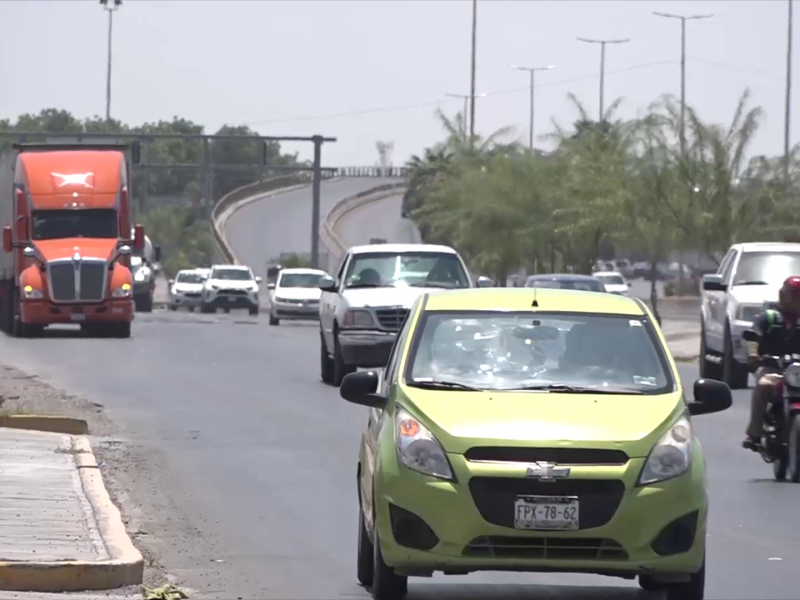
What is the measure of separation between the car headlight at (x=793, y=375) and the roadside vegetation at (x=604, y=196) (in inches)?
1050

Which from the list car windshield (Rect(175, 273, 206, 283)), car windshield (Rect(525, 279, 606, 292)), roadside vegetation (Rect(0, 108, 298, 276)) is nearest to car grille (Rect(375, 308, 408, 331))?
car windshield (Rect(525, 279, 606, 292))

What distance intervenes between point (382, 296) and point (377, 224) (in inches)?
3270

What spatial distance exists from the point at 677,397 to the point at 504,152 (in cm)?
6381

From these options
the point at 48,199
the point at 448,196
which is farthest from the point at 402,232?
the point at 48,199

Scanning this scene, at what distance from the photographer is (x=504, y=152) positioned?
7238 cm

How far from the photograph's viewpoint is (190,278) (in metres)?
73.6

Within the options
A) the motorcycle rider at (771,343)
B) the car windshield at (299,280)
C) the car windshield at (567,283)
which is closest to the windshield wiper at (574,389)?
the motorcycle rider at (771,343)

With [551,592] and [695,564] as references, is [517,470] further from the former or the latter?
[551,592]

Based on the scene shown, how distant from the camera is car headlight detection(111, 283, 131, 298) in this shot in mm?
36969

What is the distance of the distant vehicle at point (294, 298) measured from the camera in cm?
5241

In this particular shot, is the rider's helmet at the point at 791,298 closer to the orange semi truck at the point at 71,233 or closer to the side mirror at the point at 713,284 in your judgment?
the side mirror at the point at 713,284

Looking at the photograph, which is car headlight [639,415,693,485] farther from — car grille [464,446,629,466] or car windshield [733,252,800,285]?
car windshield [733,252,800,285]

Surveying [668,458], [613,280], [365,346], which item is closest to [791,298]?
[668,458]

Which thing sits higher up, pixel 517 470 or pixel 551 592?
pixel 517 470
